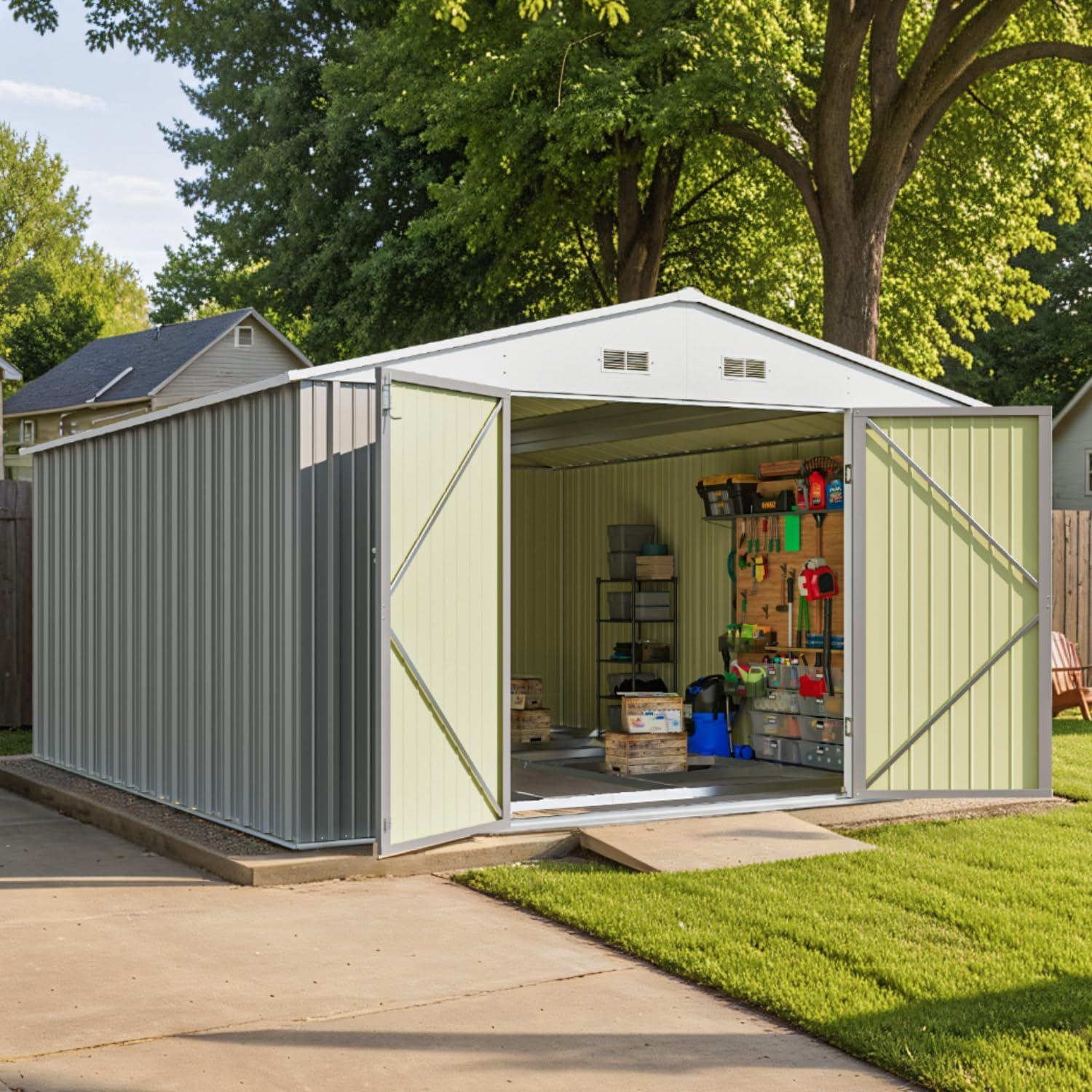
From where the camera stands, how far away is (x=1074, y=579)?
55.3 ft

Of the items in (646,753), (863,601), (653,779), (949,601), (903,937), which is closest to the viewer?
(903,937)

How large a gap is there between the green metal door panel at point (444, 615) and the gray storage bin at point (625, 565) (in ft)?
17.0

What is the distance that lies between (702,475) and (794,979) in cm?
765

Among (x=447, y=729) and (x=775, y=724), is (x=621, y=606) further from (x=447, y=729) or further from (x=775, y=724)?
(x=447, y=729)

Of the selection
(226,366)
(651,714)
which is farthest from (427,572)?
(226,366)

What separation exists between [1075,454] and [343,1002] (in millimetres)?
31874

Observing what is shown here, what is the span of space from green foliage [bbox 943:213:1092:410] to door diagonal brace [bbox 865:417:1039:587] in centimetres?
2770

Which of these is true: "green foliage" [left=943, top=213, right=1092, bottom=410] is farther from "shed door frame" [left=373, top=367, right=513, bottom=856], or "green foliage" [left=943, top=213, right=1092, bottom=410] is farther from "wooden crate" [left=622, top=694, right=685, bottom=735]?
"shed door frame" [left=373, top=367, right=513, bottom=856]

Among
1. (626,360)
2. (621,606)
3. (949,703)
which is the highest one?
(626,360)

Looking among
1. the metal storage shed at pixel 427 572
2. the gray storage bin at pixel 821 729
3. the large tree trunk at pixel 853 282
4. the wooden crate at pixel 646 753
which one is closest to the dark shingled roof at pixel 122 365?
the large tree trunk at pixel 853 282

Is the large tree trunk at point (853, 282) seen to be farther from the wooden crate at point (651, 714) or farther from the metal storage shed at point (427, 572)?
the wooden crate at point (651, 714)

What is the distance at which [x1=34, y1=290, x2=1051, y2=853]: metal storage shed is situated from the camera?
26.8 feet

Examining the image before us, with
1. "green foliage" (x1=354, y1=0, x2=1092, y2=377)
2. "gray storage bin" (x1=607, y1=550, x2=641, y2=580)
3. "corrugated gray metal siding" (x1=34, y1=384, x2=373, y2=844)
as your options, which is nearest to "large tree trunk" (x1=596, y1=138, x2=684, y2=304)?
"green foliage" (x1=354, y1=0, x2=1092, y2=377)

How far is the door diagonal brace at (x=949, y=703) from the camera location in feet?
32.7
